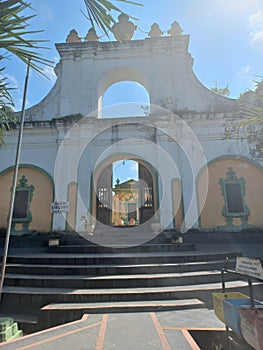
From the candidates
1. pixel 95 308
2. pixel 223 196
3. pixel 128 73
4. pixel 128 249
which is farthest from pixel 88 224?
pixel 128 73

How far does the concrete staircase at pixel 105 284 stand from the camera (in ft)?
12.3

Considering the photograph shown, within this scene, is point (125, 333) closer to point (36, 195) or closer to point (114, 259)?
point (114, 259)

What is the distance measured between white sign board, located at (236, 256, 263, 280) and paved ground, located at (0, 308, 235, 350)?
1.04 metres


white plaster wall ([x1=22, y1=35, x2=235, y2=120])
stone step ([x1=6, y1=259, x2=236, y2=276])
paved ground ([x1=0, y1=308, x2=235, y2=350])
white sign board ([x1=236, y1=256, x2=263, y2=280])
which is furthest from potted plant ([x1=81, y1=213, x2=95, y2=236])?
white sign board ([x1=236, y1=256, x2=263, y2=280])

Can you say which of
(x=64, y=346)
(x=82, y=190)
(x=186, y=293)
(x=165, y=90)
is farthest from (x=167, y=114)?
(x=64, y=346)

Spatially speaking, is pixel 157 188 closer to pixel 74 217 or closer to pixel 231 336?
pixel 74 217

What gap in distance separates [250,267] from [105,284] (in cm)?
319

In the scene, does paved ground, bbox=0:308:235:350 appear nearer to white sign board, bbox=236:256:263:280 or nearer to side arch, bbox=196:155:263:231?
white sign board, bbox=236:256:263:280

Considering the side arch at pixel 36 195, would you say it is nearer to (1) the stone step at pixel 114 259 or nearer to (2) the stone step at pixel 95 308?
(1) the stone step at pixel 114 259

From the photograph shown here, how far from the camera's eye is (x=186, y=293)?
419cm

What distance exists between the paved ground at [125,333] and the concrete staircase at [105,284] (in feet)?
1.18

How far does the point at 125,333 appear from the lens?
286 cm

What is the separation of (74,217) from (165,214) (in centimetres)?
371

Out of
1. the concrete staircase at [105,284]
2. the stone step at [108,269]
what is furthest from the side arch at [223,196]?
the stone step at [108,269]
